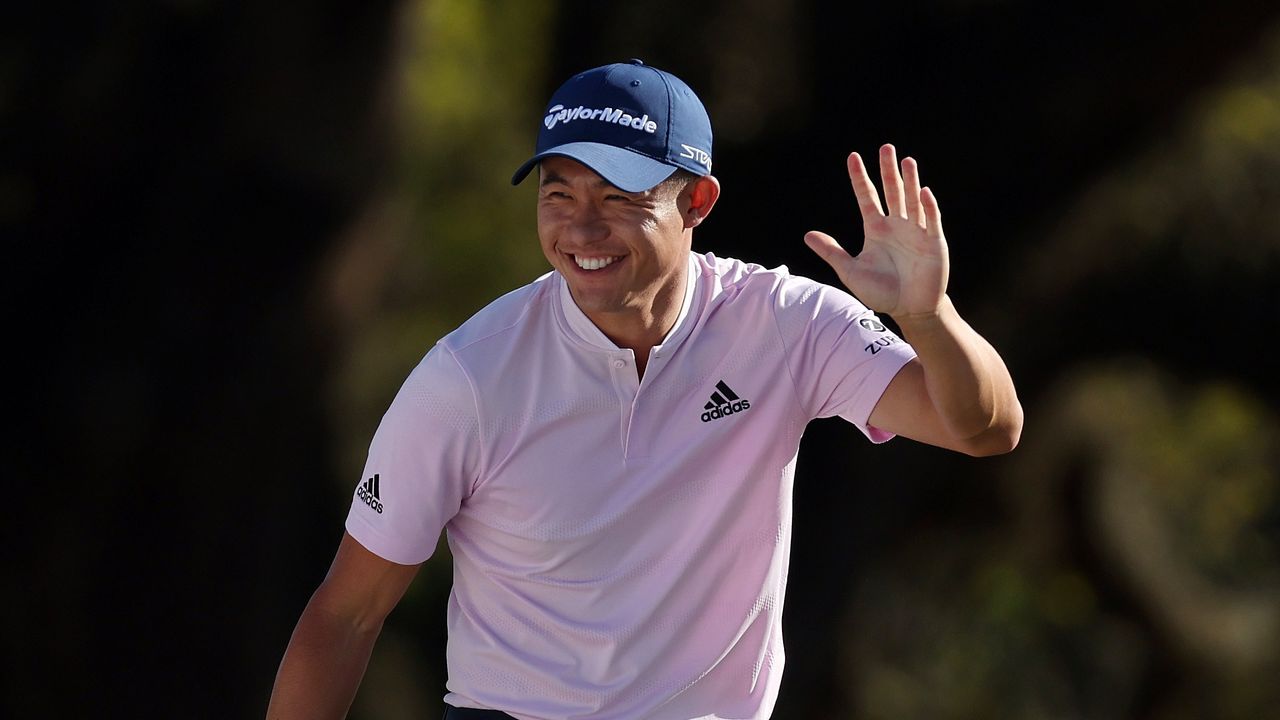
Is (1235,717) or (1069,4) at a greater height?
(1069,4)

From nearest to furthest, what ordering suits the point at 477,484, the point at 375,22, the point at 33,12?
the point at 477,484 → the point at 375,22 → the point at 33,12

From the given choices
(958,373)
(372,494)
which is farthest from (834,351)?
(372,494)

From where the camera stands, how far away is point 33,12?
8930 mm

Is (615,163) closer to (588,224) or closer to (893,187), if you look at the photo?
(588,224)

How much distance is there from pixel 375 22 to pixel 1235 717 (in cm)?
891

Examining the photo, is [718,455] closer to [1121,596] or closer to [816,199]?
[816,199]

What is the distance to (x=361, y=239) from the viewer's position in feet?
28.7

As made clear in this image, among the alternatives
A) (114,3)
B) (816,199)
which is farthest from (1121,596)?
(114,3)

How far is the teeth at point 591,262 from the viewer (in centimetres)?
350

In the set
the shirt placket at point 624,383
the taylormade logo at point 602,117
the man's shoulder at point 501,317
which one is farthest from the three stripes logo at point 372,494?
the taylormade logo at point 602,117

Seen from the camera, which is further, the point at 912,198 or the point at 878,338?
the point at 878,338

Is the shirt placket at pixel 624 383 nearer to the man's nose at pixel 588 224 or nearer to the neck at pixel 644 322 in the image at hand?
the neck at pixel 644 322

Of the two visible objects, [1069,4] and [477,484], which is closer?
[477,484]

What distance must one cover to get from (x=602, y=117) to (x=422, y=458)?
76 centimetres
